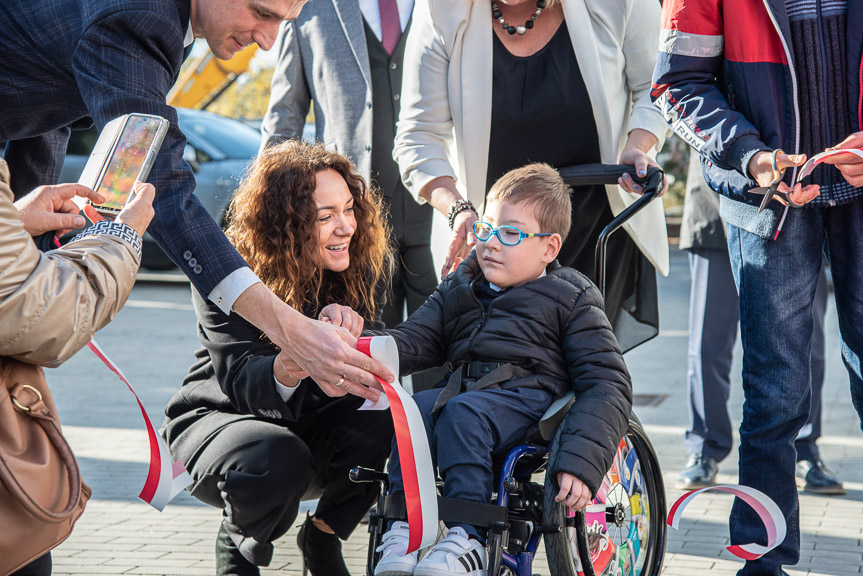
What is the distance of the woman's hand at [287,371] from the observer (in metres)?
3.02

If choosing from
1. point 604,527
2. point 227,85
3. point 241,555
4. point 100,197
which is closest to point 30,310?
point 100,197

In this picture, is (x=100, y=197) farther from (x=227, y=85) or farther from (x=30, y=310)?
(x=227, y=85)

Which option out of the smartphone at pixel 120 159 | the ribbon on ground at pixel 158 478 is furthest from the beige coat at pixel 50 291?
the ribbon on ground at pixel 158 478

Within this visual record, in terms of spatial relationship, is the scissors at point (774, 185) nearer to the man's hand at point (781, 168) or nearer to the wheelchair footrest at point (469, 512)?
the man's hand at point (781, 168)

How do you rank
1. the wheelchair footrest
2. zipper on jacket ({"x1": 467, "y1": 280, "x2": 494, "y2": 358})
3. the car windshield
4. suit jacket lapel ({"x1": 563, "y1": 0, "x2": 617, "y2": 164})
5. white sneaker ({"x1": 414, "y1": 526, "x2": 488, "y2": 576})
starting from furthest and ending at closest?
1. the car windshield
2. suit jacket lapel ({"x1": 563, "y1": 0, "x2": 617, "y2": 164})
3. zipper on jacket ({"x1": 467, "y1": 280, "x2": 494, "y2": 358})
4. the wheelchair footrest
5. white sneaker ({"x1": 414, "y1": 526, "x2": 488, "y2": 576})

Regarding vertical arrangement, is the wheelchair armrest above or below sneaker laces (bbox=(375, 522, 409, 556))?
above

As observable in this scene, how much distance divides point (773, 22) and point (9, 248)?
2.25m

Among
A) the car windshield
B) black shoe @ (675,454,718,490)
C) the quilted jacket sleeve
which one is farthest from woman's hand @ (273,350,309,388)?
the car windshield

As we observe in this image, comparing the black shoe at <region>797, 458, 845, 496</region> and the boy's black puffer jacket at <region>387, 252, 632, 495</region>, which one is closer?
the boy's black puffer jacket at <region>387, 252, 632, 495</region>

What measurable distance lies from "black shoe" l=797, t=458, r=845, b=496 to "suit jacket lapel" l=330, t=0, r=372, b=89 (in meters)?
2.73

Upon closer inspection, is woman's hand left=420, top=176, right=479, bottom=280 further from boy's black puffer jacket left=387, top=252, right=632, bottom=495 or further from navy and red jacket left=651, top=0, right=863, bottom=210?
navy and red jacket left=651, top=0, right=863, bottom=210

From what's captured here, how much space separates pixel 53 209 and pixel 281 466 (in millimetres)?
1092

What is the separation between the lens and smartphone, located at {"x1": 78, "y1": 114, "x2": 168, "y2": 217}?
232 centimetres

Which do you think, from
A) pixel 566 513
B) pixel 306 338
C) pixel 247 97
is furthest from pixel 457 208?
pixel 247 97
